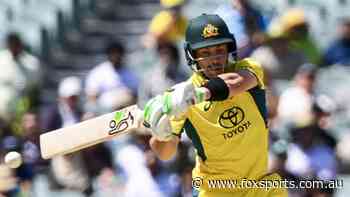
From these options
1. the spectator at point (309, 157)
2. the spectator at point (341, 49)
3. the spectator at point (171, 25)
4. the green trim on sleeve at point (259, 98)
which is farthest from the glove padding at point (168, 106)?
the spectator at point (171, 25)

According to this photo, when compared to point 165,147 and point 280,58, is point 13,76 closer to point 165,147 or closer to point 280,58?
point 280,58

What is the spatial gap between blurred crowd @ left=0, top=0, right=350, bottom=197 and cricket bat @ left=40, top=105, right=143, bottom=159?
2718mm

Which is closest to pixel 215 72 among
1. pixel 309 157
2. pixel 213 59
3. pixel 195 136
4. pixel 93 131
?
pixel 213 59

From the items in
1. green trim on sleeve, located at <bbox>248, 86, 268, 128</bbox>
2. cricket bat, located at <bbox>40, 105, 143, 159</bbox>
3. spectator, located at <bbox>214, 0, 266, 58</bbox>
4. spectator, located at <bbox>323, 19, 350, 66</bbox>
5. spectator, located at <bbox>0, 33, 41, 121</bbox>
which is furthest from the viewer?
spectator, located at <bbox>0, 33, 41, 121</bbox>

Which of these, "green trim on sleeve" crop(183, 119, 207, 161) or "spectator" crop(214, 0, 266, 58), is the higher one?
"green trim on sleeve" crop(183, 119, 207, 161)

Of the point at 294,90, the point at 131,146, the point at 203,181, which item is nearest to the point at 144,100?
the point at 131,146

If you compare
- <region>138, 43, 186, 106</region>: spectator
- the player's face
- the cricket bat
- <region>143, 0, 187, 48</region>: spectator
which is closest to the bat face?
the cricket bat

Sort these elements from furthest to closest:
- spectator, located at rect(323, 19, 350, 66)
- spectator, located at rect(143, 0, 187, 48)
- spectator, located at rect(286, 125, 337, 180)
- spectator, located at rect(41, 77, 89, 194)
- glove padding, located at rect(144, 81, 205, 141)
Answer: spectator, located at rect(143, 0, 187, 48) < spectator, located at rect(41, 77, 89, 194) < spectator, located at rect(323, 19, 350, 66) < spectator, located at rect(286, 125, 337, 180) < glove padding, located at rect(144, 81, 205, 141)

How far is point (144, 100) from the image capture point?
30.4 ft

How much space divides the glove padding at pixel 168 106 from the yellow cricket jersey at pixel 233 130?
0.39 metres

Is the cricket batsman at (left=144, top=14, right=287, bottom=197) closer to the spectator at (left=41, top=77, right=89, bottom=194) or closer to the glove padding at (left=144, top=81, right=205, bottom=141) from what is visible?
the glove padding at (left=144, top=81, right=205, bottom=141)

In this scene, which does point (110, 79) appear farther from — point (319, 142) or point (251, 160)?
point (251, 160)

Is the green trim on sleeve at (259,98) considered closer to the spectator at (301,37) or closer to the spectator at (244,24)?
the spectator at (244,24)

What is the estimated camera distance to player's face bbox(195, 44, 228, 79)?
5672 millimetres
